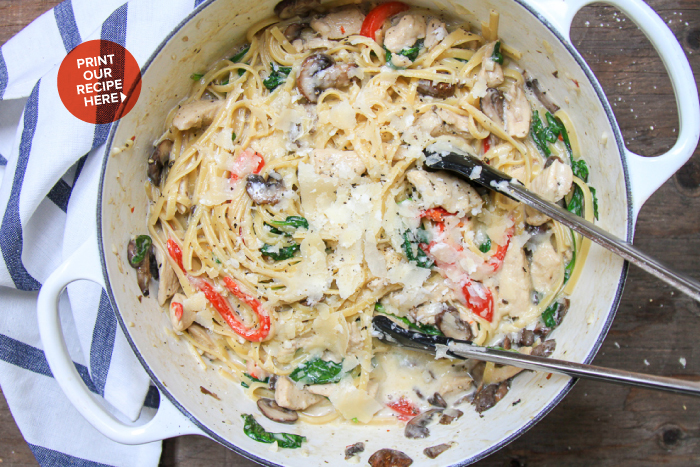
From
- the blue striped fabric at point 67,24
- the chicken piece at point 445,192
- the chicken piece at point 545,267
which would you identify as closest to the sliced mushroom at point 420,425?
the chicken piece at point 545,267

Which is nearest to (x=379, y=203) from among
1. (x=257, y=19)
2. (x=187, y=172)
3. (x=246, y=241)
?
(x=246, y=241)

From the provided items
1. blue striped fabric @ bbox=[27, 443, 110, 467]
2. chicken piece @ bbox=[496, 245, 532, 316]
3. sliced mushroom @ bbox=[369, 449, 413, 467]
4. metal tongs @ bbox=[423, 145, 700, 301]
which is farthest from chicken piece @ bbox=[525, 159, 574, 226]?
blue striped fabric @ bbox=[27, 443, 110, 467]

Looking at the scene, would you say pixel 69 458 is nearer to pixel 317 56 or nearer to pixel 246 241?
pixel 246 241

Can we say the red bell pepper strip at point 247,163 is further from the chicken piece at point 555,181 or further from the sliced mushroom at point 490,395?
the sliced mushroom at point 490,395

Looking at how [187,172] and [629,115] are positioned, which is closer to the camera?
[187,172]

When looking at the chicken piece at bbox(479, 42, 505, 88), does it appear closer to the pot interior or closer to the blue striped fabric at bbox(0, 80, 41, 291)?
the pot interior

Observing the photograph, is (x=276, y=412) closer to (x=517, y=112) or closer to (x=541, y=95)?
(x=517, y=112)
